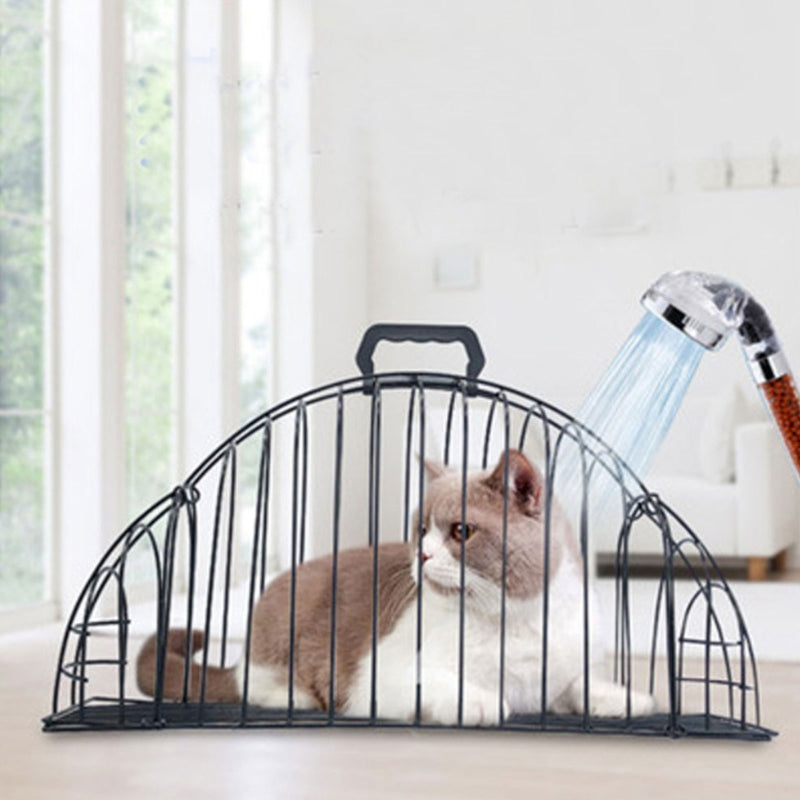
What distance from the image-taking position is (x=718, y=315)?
1100 millimetres

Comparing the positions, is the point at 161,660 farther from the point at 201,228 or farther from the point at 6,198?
the point at 201,228

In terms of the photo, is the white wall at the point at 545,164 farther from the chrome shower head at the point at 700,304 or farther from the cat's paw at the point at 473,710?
the chrome shower head at the point at 700,304

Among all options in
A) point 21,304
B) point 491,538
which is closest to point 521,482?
point 491,538

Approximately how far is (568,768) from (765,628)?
63.4 inches

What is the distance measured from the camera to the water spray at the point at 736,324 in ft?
3.32

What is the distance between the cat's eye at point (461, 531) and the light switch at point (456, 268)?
2874mm

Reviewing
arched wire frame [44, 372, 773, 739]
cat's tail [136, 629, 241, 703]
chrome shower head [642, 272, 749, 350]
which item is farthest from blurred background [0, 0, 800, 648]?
chrome shower head [642, 272, 749, 350]

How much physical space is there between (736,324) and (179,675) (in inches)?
32.1

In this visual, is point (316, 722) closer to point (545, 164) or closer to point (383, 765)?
point (383, 765)

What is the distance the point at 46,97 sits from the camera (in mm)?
2914

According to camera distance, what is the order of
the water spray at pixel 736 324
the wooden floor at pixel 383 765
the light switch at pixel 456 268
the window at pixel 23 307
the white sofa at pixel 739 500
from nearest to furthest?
the water spray at pixel 736 324 < the wooden floor at pixel 383 765 < the window at pixel 23 307 < the white sofa at pixel 739 500 < the light switch at pixel 456 268

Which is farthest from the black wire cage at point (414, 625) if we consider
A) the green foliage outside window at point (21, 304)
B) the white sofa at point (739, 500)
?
the white sofa at point (739, 500)

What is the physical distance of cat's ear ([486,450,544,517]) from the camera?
150cm

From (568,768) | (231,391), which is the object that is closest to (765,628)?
(231,391)
